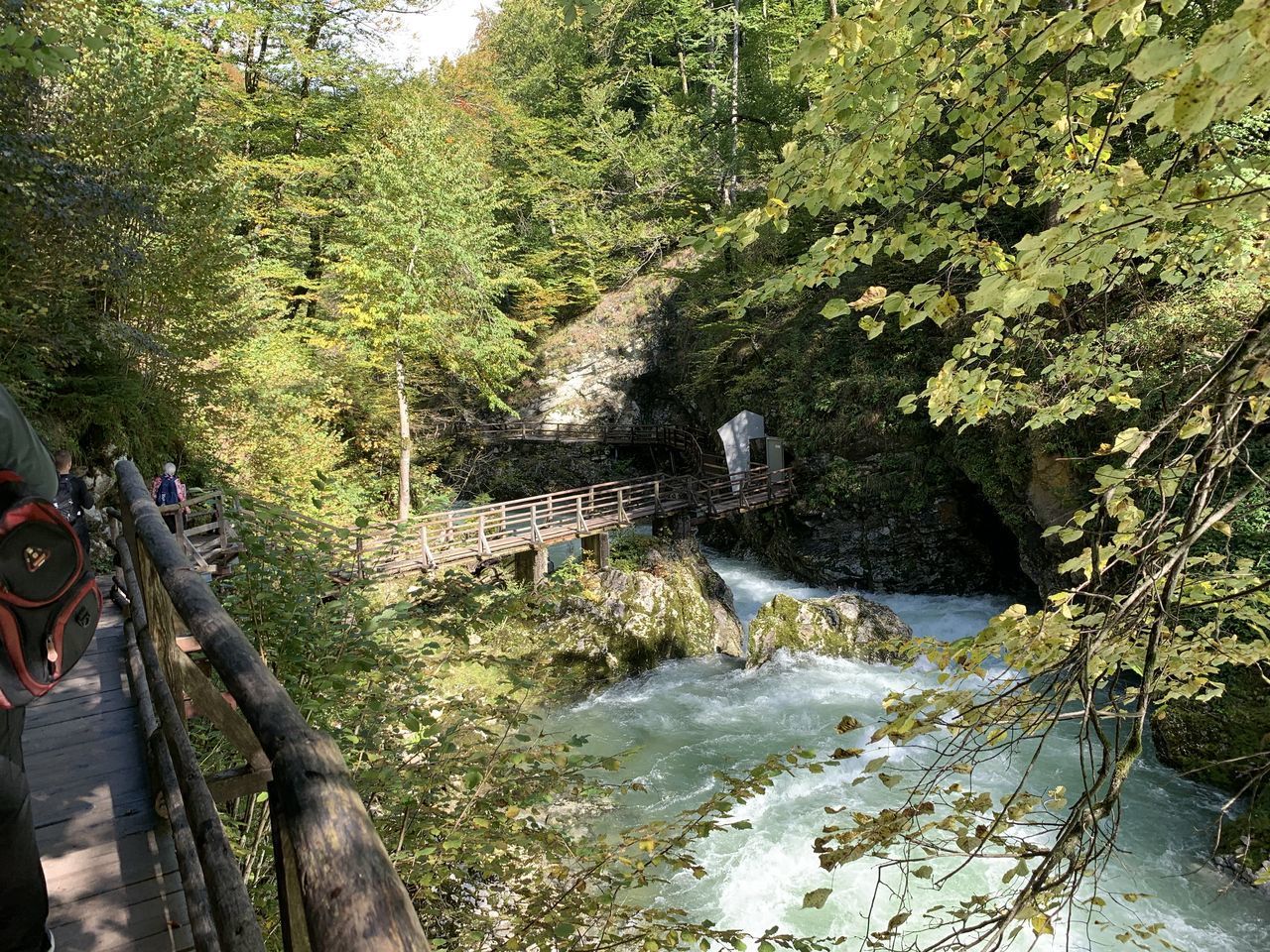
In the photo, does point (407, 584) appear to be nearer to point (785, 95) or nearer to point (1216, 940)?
point (1216, 940)

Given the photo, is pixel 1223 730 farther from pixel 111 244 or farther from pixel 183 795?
pixel 111 244

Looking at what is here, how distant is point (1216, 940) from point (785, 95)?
64.3 feet

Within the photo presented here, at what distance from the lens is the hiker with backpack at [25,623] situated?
1.66 metres

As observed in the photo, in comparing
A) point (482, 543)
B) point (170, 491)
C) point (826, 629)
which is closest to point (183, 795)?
point (170, 491)

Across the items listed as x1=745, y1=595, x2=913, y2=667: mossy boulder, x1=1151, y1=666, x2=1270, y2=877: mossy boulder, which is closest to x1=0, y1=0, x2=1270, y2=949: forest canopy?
x1=1151, y1=666, x2=1270, y2=877: mossy boulder

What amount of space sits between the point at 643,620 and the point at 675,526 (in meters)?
4.02

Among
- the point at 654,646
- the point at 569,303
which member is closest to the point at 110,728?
the point at 654,646

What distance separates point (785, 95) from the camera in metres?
19.0

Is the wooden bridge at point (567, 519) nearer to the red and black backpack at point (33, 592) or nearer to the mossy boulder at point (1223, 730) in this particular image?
the red and black backpack at point (33, 592)

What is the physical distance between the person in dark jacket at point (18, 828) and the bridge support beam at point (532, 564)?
11745mm

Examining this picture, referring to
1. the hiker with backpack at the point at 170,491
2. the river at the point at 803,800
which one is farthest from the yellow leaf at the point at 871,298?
the hiker with backpack at the point at 170,491

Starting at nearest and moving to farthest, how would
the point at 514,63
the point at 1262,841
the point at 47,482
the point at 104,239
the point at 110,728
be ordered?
the point at 47,482 → the point at 110,728 → the point at 1262,841 → the point at 104,239 → the point at 514,63

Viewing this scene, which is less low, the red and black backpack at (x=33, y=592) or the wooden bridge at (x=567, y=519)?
the red and black backpack at (x=33, y=592)

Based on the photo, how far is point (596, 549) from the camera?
1470cm
